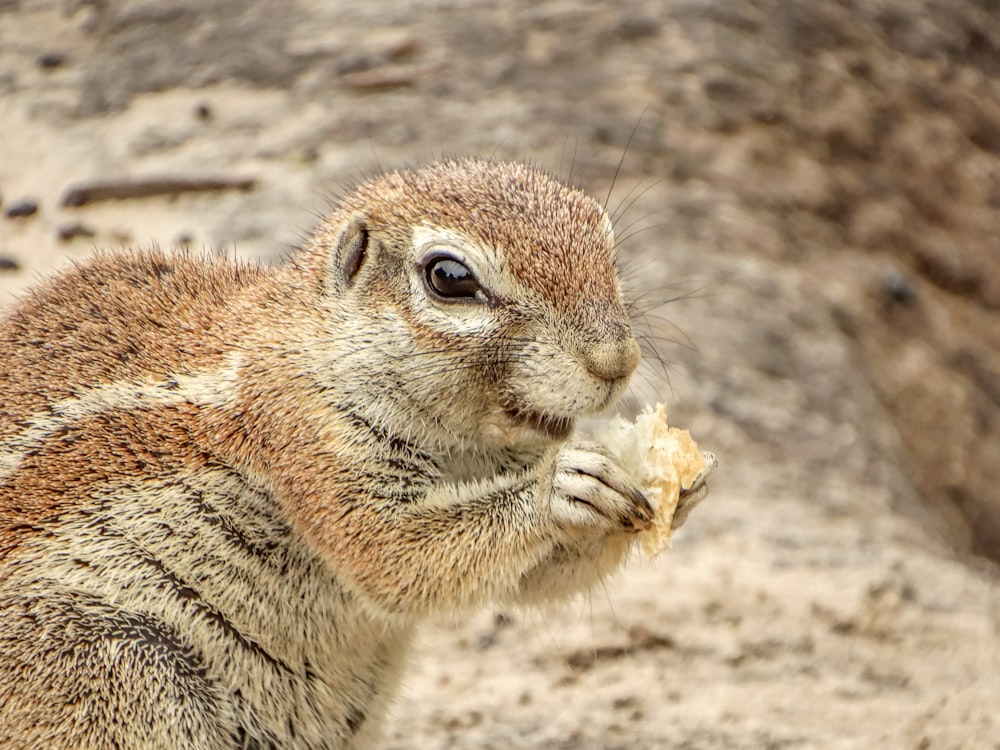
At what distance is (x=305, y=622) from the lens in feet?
11.1

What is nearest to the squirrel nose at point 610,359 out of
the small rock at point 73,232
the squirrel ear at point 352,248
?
the squirrel ear at point 352,248

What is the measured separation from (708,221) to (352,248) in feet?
10.9

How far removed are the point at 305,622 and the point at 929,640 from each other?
242 cm

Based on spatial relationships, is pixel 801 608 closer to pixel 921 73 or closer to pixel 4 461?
pixel 4 461

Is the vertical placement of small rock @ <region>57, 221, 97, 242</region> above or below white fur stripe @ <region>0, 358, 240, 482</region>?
below

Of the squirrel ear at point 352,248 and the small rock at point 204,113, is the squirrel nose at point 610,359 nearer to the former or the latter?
the squirrel ear at point 352,248

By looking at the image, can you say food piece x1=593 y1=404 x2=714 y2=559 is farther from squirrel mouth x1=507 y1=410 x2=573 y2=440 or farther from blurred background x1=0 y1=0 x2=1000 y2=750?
blurred background x1=0 y1=0 x2=1000 y2=750

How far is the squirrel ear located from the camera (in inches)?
134

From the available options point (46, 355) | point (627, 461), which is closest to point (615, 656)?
point (627, 461)

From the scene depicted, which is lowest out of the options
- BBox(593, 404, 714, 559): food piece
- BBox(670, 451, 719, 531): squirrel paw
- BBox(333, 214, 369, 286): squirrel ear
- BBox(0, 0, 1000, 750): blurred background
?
BBox(0, 0, 1000, 750): blurred background

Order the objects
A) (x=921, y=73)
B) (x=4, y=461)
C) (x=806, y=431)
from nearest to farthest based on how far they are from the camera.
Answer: (x=4, y=461)
(x=806, y=431)
(x=921, y=73)

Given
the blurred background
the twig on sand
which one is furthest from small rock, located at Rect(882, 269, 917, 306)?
the twig on sand

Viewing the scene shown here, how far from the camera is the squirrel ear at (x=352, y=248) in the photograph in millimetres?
3395

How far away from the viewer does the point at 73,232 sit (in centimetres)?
609
